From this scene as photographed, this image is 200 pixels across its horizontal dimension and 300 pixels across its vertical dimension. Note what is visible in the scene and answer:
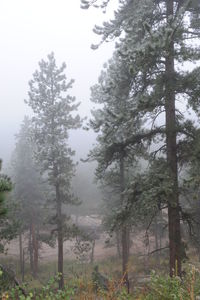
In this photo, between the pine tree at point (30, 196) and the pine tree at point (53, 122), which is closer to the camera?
the pine tree at point (53, 122)

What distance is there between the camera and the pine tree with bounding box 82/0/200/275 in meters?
9.08

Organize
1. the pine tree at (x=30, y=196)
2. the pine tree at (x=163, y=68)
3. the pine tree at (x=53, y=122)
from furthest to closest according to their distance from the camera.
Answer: the pine tree at (x=30, y=196), the pine tree at (x=53, y=122), the pine tree at (x=163, y=68)

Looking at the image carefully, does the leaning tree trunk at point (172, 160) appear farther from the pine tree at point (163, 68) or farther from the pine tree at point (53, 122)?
the pine tree at point (53, 122)

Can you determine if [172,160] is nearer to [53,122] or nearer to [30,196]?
[53,122]

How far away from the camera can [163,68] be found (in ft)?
34.5

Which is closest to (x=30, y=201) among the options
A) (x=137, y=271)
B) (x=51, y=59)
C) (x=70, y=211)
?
(x=137, y=271)

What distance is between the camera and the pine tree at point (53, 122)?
76.3 feet

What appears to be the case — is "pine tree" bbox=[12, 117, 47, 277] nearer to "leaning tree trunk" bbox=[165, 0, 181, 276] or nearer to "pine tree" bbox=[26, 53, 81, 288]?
"pine tree" bbox=[26, 53, 81, 288]

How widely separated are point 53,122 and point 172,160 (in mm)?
14566

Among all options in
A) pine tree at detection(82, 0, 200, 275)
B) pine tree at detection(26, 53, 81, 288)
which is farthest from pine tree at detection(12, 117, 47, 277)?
pine tree at detection(82, 0, 200, 275)

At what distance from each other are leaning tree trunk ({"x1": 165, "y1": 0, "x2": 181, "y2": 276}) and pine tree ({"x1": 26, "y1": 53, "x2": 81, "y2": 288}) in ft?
43.8

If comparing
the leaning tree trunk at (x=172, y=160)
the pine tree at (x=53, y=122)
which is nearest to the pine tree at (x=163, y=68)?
the leaning tree trunk at (x=172, y=160)

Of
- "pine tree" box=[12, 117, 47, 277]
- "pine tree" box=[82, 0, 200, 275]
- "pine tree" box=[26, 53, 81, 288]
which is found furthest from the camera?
"pine tree" box=[12, 117, 47, 277]

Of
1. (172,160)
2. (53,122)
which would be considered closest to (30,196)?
(53,122)
